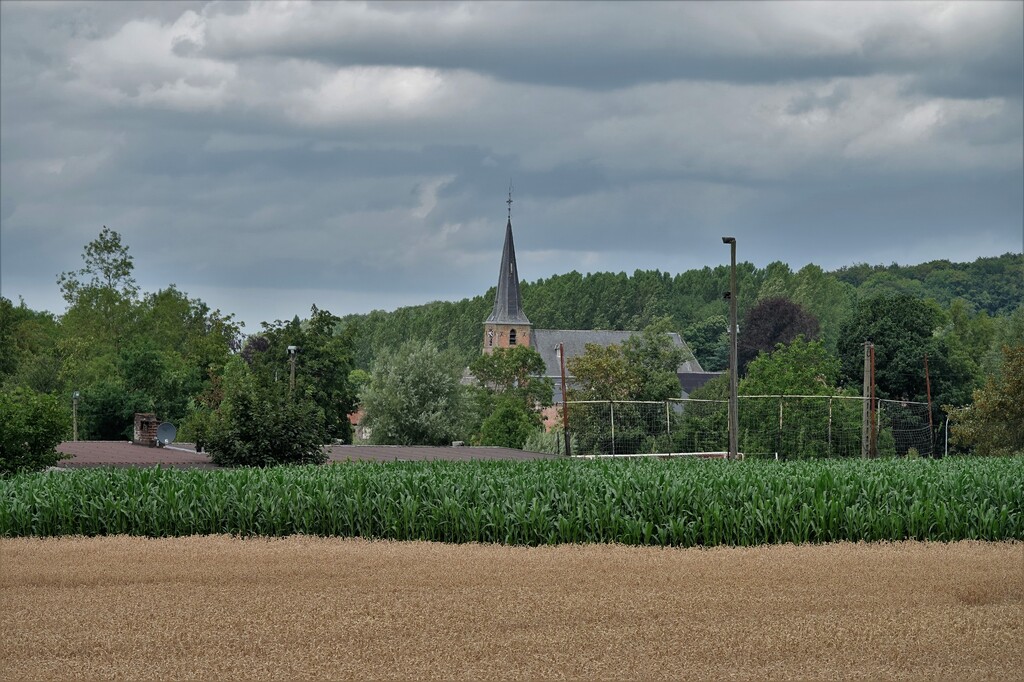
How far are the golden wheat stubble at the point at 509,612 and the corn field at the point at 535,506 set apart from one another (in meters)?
1.01

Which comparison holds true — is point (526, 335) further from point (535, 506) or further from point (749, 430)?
point (535, 506)

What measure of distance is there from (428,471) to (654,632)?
9461 millimetres

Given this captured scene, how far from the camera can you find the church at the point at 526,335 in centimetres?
11775

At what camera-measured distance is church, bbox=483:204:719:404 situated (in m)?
118

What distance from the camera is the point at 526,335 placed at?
123875mm

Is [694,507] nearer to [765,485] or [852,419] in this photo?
[765,485]

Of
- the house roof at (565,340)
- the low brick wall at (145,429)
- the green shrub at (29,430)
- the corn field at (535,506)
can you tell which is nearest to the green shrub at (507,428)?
the low brick wall at (145,429)

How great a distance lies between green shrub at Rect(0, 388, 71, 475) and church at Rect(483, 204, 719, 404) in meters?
87.0

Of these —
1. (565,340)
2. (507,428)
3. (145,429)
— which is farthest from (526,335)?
(145,429)

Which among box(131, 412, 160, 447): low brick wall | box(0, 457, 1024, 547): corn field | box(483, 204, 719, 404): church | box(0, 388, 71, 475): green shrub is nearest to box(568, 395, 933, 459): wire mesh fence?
box(131, 412, 160, 447): low brick wall

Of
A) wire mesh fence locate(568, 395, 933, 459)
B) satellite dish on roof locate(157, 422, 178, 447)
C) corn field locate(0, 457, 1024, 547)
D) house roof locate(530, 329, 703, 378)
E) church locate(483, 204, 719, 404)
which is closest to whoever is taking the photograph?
corn field locate(0, 457, 1024, 547)

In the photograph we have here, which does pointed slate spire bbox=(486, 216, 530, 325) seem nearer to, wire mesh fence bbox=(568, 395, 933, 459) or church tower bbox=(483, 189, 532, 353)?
church tower bbox=(483, 189, 532, 353)

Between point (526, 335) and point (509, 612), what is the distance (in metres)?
112

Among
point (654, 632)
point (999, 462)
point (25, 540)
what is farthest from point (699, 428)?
point (654, 632)
